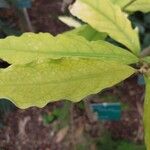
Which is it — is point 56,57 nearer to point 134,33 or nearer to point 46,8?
point 134,33

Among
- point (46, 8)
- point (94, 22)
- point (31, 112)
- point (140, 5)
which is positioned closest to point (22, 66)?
point (94, 22)

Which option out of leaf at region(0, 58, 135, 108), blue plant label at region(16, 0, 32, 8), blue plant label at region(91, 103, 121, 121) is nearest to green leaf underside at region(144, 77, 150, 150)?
leaf at region(0, 58, 135, 108)

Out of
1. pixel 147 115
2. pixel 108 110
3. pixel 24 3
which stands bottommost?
pixel 147 115

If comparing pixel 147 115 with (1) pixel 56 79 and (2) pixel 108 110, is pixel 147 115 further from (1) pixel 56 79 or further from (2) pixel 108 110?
(2) pixel 108 110

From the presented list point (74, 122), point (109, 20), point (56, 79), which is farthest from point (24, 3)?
point (56, 79)

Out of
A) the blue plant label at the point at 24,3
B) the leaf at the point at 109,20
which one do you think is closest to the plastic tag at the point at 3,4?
the blue plant label at the point at 24,3

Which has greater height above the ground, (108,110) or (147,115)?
(108,110)
